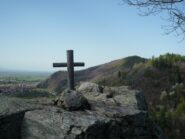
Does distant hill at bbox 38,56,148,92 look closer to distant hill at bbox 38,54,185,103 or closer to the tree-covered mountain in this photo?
distant hill at bbox 38,54,185,103

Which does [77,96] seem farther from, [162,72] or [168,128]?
[162,72]

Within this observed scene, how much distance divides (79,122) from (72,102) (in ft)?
3.81

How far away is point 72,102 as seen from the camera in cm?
1054

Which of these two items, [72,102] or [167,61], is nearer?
[72,102]

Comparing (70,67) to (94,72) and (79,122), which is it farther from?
(94,72)

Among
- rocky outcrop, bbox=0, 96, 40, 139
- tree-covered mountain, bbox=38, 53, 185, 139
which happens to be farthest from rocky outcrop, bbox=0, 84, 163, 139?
tree-covered mountain, bbox=38, 53, 185, 139

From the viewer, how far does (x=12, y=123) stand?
31.8 ft

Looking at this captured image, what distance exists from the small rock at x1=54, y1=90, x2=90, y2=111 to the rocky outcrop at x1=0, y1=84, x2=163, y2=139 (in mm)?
209

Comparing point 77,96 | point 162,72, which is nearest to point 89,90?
point 77,96

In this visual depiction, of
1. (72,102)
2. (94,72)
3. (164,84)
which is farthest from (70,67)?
(94,72)

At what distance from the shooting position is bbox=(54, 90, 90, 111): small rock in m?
10.5

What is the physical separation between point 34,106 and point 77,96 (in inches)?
45.1

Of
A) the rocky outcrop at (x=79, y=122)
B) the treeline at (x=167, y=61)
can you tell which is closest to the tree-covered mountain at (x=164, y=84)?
the treeline at (x=167, y=61)

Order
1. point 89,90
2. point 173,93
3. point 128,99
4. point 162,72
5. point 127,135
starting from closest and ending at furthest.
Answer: point 127,135 < point 128,99 < point 89,90 < point 173,93 < point 162,72
